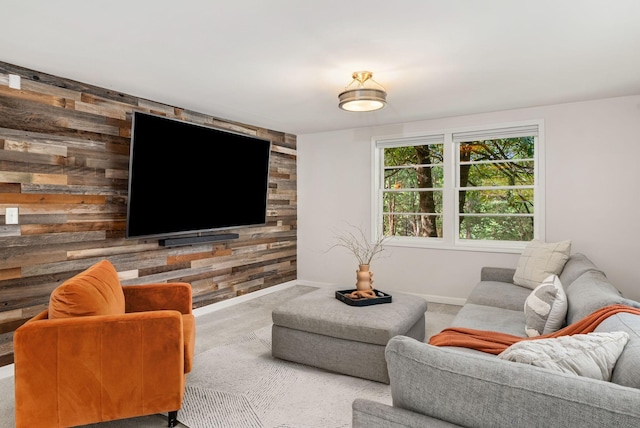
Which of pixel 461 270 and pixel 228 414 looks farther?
pixel 461 270

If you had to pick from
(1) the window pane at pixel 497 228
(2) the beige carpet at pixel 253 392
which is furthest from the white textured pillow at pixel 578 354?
(1) the window pane at pixel 497 228

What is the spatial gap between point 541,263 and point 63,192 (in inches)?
163

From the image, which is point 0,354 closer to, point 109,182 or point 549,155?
point 109,182

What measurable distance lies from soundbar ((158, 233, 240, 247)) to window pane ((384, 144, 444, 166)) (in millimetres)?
2298

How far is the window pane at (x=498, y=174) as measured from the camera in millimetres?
4531

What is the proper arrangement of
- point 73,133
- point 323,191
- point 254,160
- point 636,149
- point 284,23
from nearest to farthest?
point 284,23 → point 73,133 → point 636,149 → point 254,160 → point 323,191

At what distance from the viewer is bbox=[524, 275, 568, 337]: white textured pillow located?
86.7 inches

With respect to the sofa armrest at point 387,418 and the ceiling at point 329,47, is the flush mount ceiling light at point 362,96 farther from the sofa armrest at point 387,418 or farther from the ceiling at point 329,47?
the sofa armrest at point 387,418

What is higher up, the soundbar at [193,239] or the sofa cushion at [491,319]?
the soundbar at [193,239]

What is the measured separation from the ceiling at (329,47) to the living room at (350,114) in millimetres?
15

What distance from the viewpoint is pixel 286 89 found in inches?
142

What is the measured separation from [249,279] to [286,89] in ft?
8.45

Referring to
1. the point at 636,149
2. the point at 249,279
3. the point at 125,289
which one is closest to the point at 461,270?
the point at 636,149

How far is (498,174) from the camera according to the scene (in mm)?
4684
